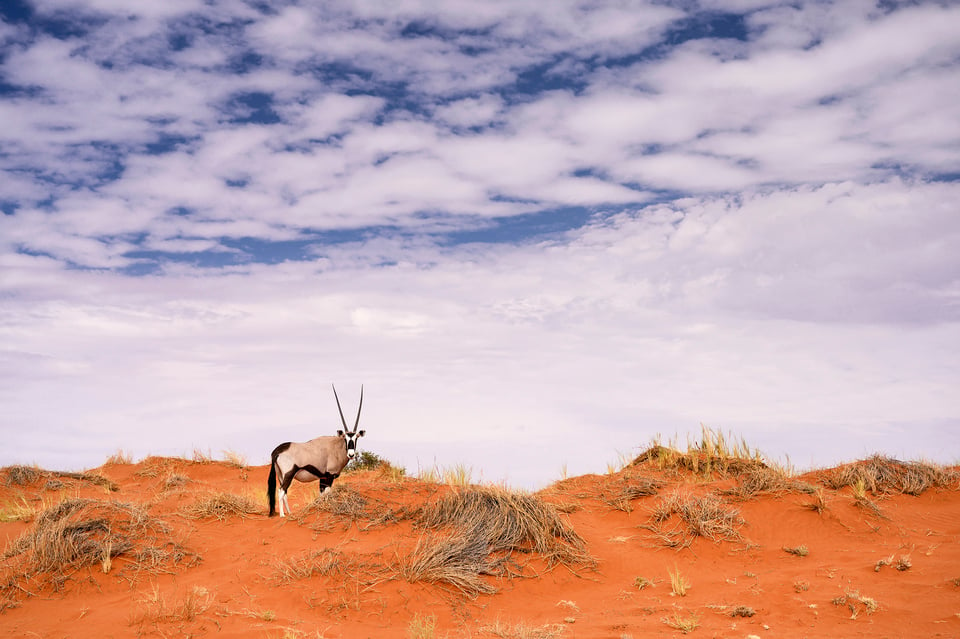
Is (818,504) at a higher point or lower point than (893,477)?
lower

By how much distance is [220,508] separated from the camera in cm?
1300

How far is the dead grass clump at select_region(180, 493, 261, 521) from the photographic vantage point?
1277 centimetres

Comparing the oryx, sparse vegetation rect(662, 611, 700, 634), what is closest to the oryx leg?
the oryx

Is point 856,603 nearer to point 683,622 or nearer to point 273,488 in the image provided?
point 683,622

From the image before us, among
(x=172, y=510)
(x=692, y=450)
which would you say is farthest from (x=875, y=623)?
(x=172, y=510)

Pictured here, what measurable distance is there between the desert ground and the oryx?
0.70 metres

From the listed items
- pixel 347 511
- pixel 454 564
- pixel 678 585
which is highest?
pixel 347 511

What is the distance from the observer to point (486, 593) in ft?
29.5

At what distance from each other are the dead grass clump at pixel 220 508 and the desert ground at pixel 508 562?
4 cm

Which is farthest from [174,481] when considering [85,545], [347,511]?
[347,511]

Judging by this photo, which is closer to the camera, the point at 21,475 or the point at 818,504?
the point at 818,504

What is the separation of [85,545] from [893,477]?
15.8 m

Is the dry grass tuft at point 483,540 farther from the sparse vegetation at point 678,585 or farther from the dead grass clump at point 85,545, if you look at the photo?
the dead grass clump at point 85,545

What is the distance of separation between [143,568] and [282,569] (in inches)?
86.4
